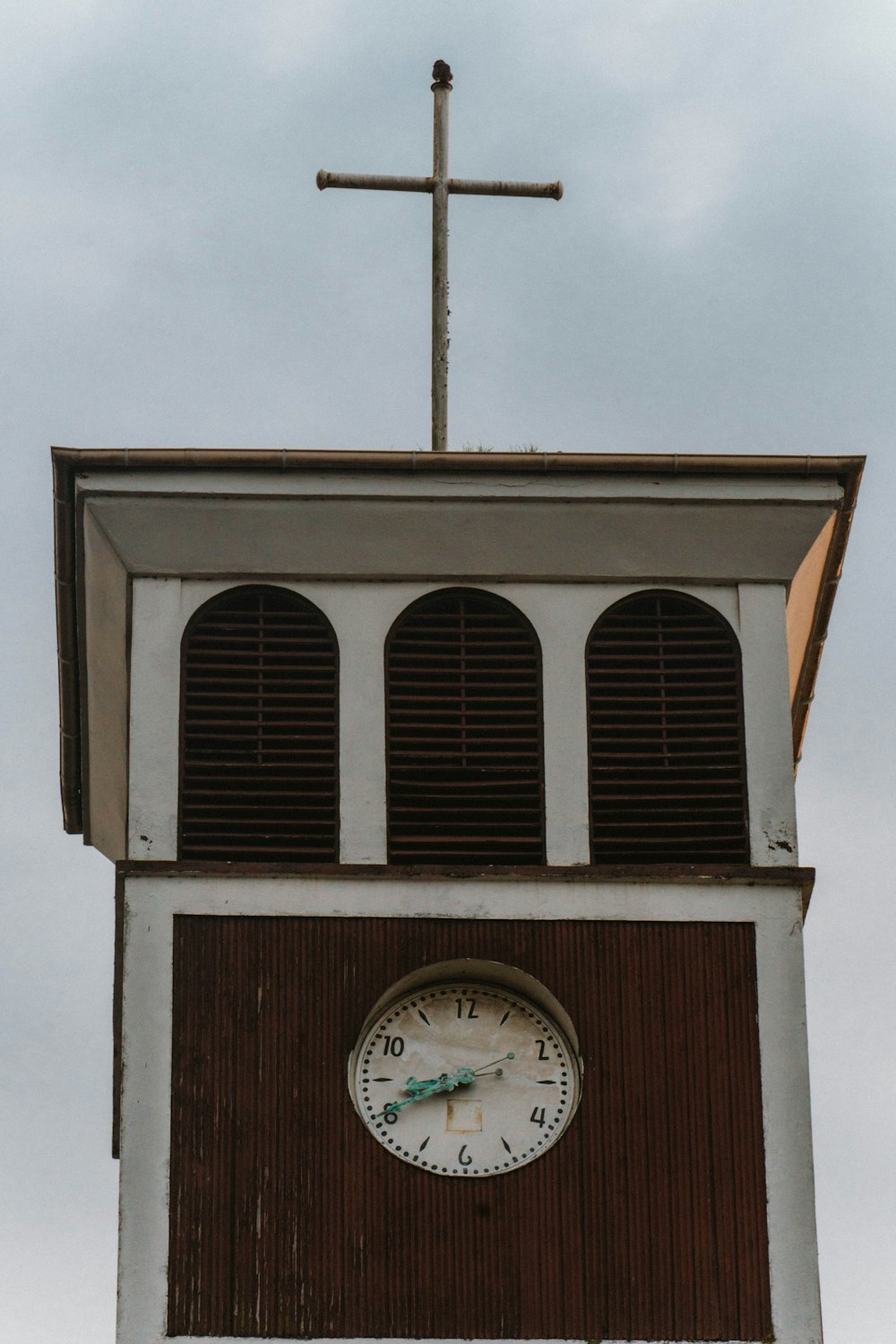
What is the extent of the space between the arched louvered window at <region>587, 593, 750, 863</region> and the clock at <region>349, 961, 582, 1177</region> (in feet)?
3.52

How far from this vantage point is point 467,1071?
20.9 meters

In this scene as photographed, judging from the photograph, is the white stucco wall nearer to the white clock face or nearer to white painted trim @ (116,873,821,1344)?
white painted trim @ (116,873,821,1344)

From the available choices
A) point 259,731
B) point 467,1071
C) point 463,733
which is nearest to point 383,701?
point 463,733

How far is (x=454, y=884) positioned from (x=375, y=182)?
4885mm

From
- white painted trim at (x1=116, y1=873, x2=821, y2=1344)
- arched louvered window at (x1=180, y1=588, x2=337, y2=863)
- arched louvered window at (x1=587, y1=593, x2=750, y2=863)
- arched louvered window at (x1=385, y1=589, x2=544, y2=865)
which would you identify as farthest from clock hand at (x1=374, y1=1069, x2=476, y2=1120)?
arched louvered window at (x1=587, y1=593, x2=750, y2=863)

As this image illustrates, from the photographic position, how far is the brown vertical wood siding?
66.6ft

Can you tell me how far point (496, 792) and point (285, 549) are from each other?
1941 mm

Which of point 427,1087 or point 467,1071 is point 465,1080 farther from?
point 427,1087

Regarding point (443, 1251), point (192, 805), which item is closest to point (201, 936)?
point (192, 805)

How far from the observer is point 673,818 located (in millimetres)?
21531

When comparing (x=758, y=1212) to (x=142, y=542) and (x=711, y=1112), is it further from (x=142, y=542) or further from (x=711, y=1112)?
(x=142, y=542)

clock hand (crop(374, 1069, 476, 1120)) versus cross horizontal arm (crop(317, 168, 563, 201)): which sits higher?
cross horizontal arm (crop(317, 168, 563, 201))

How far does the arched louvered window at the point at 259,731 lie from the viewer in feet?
70.1

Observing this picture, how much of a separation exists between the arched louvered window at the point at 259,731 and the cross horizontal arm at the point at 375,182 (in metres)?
2.81
